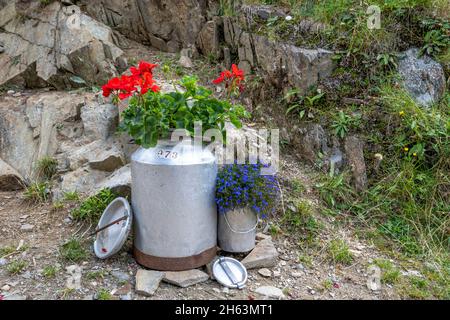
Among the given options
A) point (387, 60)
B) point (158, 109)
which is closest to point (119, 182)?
point (158, 109)

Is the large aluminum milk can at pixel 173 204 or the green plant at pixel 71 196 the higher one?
the large aluminum milk can at pixel 173 204

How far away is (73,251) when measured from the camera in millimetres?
3162

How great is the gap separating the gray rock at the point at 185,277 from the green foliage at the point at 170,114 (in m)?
0.90

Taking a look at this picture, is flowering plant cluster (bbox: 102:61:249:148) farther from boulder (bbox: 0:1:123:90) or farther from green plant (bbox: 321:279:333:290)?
boulder (bbox: 0:1:123:90)

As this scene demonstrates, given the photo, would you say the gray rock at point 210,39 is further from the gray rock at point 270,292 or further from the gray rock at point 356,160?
the gray rock at point 270,292

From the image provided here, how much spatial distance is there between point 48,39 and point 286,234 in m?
3.93

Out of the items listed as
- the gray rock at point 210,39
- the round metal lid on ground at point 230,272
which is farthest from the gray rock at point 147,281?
the gray rock at point 210,39

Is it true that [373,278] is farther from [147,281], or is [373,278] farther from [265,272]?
[147,281]

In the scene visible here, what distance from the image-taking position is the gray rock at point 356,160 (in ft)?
13.1

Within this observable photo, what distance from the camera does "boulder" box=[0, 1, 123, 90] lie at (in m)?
5.21

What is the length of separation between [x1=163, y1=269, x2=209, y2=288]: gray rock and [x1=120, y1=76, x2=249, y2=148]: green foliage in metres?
0.90

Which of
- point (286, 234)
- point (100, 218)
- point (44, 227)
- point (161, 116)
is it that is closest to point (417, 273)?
point (286, 234)

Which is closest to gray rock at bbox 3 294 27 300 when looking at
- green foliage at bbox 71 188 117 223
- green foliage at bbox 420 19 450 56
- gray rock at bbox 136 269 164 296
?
gray rock at bbox 136 269 164 296

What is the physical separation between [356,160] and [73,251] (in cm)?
261
